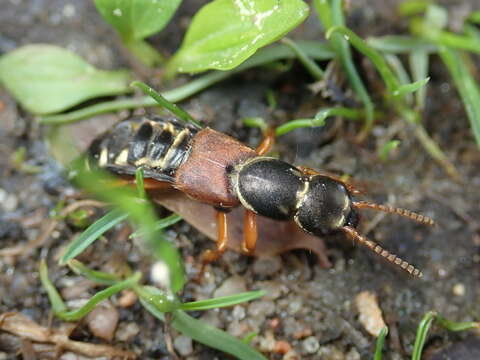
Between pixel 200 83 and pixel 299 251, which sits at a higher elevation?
pixel 200 83

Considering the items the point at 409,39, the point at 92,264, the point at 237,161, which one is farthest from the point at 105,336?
the point at 409,39

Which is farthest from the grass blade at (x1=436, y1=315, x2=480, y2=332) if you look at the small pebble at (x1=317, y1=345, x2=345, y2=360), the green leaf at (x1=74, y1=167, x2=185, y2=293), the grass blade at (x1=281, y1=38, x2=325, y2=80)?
the grass blade at (x1=281, y1=38, x2=325, y2=80)

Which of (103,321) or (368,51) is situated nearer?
(103,321)

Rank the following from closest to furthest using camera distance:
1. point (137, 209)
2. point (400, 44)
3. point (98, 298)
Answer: point (137, 209)
point (98, 298)
point (400, 44)

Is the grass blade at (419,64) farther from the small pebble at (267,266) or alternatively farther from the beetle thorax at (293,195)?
the small pebble at (267,266)

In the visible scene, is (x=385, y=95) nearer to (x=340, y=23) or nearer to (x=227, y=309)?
(x=340, y=23)

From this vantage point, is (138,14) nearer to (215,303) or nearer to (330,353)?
(215,303)

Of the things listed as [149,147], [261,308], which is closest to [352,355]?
[261,308]
